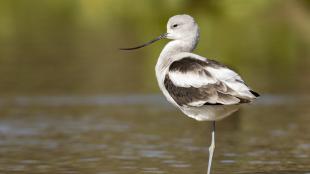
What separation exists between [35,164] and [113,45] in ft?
39.9

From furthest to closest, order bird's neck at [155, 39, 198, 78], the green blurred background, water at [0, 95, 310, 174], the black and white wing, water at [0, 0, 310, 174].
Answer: the green blurred background < water at [0, 0, 310, 174] < water at [0, 95, 310, 174] < bird's neck at [155, 39, 198, 78] < the black and white wing

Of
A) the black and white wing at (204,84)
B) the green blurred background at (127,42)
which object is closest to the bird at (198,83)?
the black and white wing at (204,84)

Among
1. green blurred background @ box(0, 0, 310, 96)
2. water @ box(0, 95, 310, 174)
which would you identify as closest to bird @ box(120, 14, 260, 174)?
water @ box(0, 95, 310, 174)

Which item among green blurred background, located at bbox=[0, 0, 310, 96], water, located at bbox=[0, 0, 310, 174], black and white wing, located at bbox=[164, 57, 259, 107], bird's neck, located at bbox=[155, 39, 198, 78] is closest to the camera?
black and white wing, located at bbox=[164, 57, 259, 107]

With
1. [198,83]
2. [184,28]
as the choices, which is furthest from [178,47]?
[198,83]

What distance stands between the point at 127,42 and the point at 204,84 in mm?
13269

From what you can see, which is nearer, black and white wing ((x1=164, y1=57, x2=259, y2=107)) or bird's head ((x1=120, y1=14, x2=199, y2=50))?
black and white wing ((x1=164, y1=57, x2=259, y2=107))

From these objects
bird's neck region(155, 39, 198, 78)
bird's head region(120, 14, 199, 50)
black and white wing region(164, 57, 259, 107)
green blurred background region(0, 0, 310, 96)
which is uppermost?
green blurred background region(0, 0, 310, 96)

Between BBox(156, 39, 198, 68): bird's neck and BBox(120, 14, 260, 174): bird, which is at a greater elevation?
BBox(156, 39, 198, 68): bird's neck

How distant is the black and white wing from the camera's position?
961 centimetres

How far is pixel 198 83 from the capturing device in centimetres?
988

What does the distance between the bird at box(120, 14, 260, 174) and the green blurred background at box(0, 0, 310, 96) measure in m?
6.21

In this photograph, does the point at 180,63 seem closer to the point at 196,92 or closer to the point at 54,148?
the point at 196,92

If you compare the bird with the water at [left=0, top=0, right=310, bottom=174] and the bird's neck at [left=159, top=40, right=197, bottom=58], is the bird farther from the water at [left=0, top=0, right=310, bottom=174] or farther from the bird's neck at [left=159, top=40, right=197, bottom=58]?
the water at [left=0, top=0, right=310, bottom=174]
